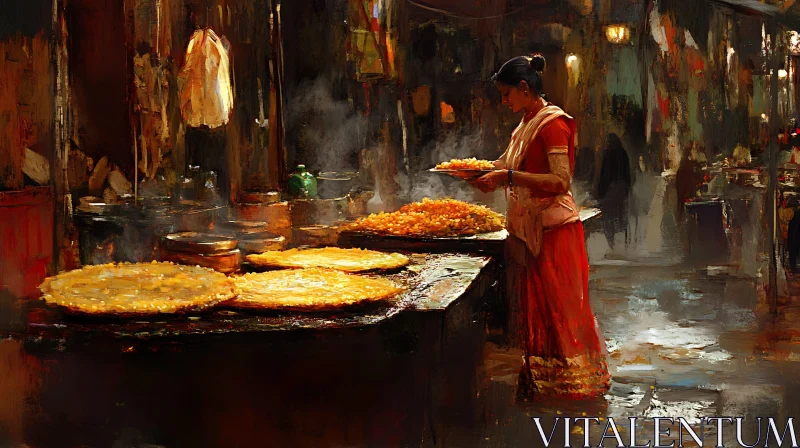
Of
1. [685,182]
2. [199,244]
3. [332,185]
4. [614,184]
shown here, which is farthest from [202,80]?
[685,182]

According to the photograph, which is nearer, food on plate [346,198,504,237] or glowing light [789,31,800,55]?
food on plate [346,198,504,237]

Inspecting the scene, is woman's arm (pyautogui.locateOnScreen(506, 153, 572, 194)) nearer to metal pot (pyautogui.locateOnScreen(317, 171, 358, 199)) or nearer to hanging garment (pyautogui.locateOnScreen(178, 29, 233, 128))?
hanging garment (pyautogui.locateOnScreen(178, 29, 233, 128))

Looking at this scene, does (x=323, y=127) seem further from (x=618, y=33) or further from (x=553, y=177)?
(x=618, y=33)

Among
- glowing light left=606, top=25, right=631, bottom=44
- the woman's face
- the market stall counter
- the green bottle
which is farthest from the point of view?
glowing light left=606, top=25, right=631, bottom=44

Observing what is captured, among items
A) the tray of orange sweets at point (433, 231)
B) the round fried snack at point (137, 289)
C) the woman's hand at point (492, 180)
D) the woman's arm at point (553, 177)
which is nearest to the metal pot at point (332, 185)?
the tray of orange sweets at point (433, 231)

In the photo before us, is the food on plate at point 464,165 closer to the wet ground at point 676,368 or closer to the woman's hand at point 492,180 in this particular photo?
the woman's hand at point 492,180

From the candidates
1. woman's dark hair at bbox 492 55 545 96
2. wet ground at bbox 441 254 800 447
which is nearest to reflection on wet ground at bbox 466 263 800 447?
wet ground at bbox 441 254 800 447

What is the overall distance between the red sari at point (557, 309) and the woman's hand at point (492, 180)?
163 mm

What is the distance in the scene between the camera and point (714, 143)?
1497 cm

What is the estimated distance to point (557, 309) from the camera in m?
4.45

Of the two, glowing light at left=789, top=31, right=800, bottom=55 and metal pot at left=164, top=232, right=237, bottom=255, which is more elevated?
glowing light at left=789, top=31, right=800, bottom=55

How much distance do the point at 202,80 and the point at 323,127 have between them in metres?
2.91

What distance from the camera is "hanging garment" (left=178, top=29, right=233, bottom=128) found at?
17.6ft

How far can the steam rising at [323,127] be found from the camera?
7.93 metres
